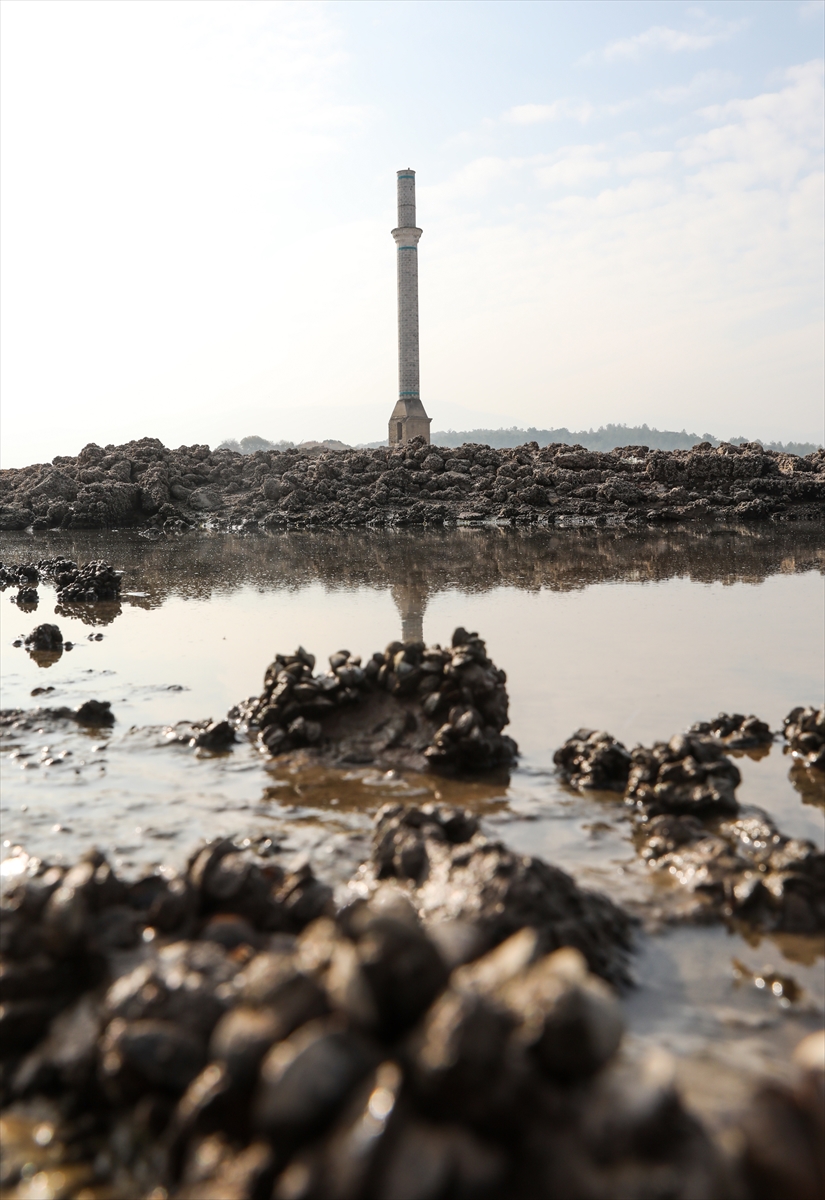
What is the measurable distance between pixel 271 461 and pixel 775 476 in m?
15.6

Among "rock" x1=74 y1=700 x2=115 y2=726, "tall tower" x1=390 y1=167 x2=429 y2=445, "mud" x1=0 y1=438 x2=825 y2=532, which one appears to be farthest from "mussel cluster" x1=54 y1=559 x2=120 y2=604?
"tall tower" x1=390 y1=167 x2=429 y2=445

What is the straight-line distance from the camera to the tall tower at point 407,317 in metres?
42.6

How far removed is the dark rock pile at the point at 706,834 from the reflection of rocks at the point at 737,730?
1.76 ft

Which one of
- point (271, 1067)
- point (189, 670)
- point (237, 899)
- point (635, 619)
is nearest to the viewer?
point (271, 1067)

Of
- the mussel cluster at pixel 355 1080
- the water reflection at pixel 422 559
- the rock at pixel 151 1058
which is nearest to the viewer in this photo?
the mussel cluster at pixel 355 1080

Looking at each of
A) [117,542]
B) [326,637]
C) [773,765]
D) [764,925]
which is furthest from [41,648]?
[117,542]

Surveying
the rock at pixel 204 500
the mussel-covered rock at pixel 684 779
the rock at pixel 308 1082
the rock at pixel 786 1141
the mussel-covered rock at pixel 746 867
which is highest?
the rock at pixel 204 500

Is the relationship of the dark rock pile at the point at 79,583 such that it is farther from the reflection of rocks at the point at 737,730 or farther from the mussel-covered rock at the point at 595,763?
the reflection of rocks at the point at 737,730

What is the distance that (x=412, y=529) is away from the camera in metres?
21.2

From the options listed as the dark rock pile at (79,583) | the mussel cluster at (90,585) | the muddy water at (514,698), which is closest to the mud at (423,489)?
the muddy water at (514,698)

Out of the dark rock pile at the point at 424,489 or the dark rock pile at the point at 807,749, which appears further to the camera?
the dark rock pile at the point at 424,489

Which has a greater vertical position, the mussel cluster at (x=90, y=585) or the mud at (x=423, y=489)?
the mud at (x=423, y=489)

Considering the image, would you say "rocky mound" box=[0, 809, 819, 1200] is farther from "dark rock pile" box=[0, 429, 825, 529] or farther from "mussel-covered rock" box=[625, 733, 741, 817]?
"dark rock pile" box=[0, 429, 825, 529]

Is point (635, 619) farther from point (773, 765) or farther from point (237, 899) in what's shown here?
point (237, 899)
